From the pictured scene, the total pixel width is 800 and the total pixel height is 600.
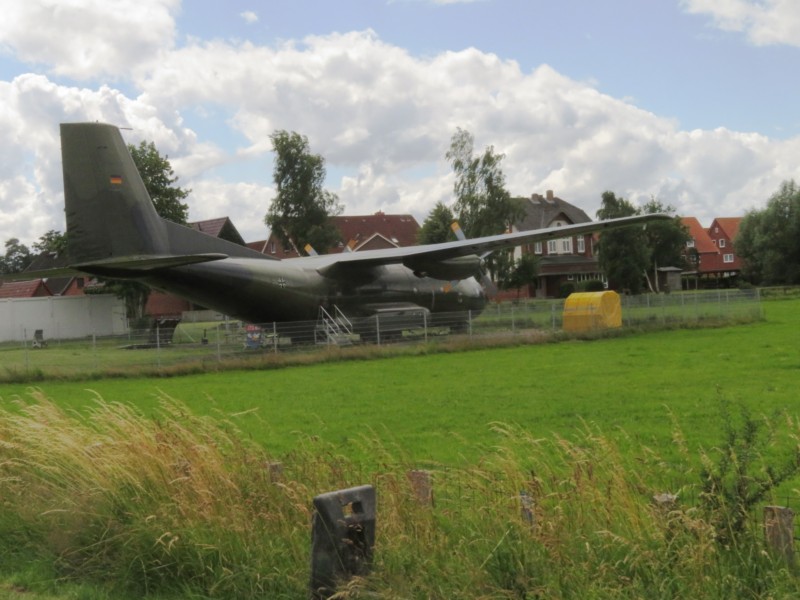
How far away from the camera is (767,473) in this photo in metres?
5.19

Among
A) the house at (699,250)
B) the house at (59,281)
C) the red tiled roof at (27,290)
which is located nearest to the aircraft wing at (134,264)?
the house at (59,281)

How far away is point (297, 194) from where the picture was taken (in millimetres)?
67062

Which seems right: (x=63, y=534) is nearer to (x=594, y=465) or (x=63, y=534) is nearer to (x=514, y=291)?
(x=594, y=465)

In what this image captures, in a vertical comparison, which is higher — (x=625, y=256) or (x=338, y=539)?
(x=625, y=256)

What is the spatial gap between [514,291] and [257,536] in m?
72.3

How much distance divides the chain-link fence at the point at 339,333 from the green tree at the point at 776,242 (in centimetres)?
4133

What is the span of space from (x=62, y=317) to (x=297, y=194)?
73.9 ft

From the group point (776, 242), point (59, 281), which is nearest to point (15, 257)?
point (59, 281)

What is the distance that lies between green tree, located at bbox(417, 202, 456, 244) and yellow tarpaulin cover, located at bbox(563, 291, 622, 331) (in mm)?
33129

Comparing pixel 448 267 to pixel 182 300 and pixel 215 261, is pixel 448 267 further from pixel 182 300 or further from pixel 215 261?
pixel 182 300

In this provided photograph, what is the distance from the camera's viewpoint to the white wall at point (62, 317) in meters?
47.8

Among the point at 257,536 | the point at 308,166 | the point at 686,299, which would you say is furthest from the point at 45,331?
the point at 257,536

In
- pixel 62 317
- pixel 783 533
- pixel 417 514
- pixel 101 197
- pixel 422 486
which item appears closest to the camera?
pixel 783 533

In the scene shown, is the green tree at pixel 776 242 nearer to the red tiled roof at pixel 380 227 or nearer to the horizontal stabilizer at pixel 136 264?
the red tiled roof at pixel 380 227
